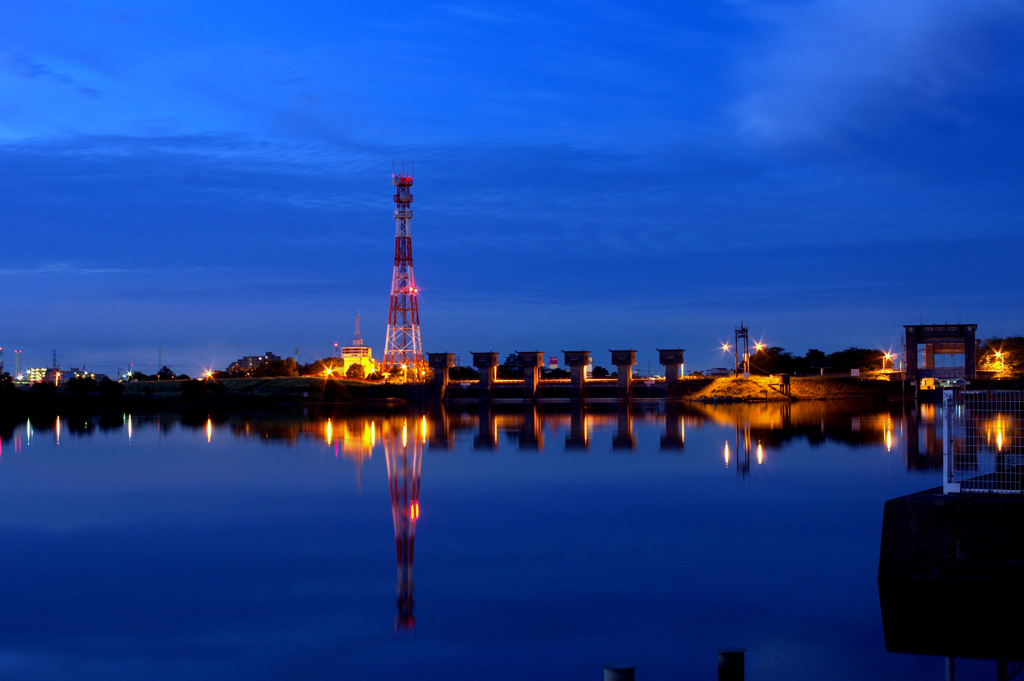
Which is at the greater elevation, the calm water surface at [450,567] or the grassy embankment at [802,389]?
the grassy embankment at [802,389]

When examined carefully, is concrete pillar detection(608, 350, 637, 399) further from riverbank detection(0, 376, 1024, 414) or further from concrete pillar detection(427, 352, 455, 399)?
concrete pillar detection(427, 352, 455, 399)

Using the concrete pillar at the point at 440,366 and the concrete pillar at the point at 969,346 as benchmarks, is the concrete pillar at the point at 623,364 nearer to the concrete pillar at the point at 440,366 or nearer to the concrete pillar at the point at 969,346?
the concrete pillar at the point at 440,366

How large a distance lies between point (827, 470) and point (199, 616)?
16.7 m

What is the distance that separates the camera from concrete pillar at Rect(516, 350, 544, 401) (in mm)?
84375

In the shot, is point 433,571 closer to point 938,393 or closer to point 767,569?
point 767,569

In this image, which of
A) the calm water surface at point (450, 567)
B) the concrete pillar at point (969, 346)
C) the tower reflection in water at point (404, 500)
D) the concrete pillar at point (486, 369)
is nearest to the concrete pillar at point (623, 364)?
the concrete pillar at point (486, 369)

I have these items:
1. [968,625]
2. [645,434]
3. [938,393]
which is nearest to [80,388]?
[645,434]

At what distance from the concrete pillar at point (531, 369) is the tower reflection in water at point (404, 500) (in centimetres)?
4429

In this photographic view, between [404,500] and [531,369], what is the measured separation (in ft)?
220

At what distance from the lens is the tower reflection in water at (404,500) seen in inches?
390

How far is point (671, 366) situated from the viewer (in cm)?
8538

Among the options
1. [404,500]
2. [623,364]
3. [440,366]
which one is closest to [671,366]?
[623,364]

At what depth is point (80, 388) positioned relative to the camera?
6888 centimetres

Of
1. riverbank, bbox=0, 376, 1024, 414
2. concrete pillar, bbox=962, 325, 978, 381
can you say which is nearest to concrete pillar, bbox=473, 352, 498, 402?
riverbank, bbox=0, 376, 1024, 414
